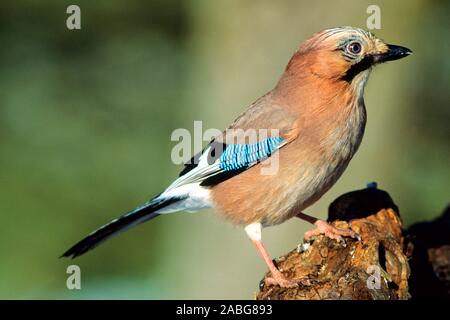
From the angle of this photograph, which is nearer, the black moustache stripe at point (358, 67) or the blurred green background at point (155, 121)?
the black moustache stripe at point (358, 67)

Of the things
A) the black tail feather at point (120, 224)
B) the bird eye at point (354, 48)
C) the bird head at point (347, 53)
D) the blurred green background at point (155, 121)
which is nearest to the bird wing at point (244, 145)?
the black tail feather at point (120, 224)

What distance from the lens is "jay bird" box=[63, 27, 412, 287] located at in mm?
5191

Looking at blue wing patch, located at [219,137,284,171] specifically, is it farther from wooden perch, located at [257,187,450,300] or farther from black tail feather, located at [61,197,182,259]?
wooden perch, located at [257,187,450,300]

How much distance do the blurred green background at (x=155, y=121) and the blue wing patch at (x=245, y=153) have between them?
2.24 meters

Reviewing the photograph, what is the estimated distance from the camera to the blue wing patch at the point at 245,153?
5.35 metres

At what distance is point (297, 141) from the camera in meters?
5.27

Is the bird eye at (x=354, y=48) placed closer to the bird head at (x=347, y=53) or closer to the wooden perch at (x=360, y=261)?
the bird head at (x=347, y=53)

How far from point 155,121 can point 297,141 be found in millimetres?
7378

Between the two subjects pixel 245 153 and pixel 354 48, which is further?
pixel 245 153

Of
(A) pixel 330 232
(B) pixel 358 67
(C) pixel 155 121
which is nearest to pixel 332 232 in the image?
(A) pixel 330 232

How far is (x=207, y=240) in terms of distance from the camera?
8.45 metres

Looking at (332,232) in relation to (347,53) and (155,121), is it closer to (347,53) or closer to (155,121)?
(347,53)

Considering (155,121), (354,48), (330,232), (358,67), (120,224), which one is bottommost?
(330,232)
